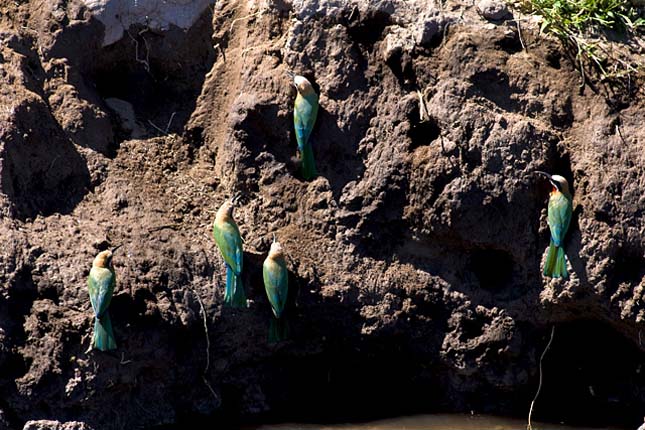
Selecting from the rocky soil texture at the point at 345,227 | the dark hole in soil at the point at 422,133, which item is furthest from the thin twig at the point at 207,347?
the dark hole in soil at the point at 422,133

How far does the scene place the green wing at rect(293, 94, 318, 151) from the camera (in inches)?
212

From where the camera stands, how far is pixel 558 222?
5.12m

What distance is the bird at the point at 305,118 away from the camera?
5.38 metres

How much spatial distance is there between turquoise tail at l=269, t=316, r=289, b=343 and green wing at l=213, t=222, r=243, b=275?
30 centimetres

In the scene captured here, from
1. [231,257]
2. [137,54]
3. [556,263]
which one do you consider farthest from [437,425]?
[137,54]

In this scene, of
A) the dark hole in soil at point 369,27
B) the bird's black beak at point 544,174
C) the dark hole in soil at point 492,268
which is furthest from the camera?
the dark hole in soil at point 369,27

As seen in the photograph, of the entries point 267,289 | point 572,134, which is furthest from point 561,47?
point 267,289

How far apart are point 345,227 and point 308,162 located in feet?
1.15

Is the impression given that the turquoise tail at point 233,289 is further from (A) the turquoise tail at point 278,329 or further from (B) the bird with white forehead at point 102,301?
(B) the bird with white forehead at point 102,301

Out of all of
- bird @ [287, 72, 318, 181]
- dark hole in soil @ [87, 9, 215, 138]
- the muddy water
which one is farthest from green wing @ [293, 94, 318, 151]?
the muddy water

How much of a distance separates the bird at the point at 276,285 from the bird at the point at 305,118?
44cm

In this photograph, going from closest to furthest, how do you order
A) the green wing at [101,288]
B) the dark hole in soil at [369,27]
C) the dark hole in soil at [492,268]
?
the green wing at [101,288] < the dark hole in soil at [492,268] < the dark hole in soil at [369,27]

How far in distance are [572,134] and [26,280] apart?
2532 millimetres

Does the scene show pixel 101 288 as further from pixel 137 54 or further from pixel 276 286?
pixel 137 54
